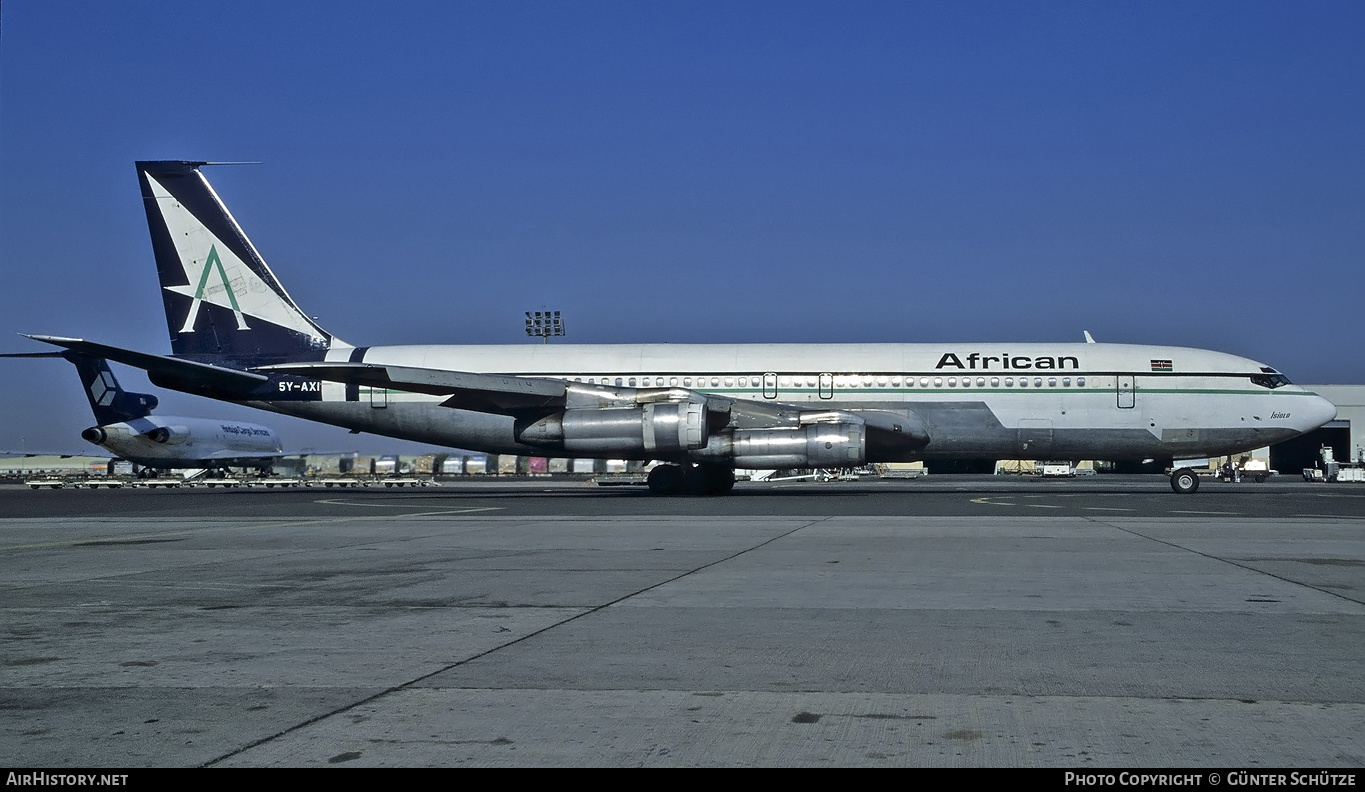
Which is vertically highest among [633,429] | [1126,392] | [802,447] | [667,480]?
[1126,392]

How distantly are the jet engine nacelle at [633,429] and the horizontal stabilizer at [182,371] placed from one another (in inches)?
325

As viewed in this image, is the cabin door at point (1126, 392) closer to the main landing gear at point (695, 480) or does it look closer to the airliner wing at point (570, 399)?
the airliner wing at point (570, 399)

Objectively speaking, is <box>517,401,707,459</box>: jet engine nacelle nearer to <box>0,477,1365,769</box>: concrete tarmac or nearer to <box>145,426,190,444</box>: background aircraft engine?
<box>0,477,1365,769</box>: concrete tarmac

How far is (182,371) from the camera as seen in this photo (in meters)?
28.2

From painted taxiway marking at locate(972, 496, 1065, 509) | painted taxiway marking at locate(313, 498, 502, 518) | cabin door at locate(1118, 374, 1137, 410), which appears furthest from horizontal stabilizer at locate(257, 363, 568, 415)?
cabin door at locate(1118, 374, 1137, 410)

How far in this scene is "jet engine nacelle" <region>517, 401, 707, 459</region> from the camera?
26.1 metres

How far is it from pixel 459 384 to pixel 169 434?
32.8m

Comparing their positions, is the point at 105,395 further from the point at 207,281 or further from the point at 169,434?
the point at 207,281

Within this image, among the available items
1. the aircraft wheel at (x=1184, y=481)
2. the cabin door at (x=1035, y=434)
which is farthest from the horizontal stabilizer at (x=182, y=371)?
the aircraft wheel at (x=1184, y=481)

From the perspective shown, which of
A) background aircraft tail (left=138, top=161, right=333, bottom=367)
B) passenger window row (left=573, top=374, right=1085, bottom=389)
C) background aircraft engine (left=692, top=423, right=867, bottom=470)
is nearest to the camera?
background aircraft engine (left=692, top=423, right=867, bottom=470)

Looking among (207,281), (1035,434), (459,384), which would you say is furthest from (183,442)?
(1035,434)

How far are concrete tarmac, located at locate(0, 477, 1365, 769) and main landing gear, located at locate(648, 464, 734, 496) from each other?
1495cm

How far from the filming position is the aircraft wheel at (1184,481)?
30.0 m
